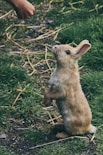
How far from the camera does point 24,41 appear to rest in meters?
7.38

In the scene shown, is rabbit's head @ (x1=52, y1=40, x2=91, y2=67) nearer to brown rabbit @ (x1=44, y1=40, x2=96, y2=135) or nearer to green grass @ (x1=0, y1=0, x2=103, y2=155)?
brown rabbit @ (x1=44, y1=40, x2=96, y2=135)

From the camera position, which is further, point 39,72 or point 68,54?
point 39,72

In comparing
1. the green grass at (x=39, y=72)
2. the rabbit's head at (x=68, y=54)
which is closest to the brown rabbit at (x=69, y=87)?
the rabbit's head at (x=68, y=54)

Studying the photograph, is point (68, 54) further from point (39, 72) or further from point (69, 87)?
point (39, 72)

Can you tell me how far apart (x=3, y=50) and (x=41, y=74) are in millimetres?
646

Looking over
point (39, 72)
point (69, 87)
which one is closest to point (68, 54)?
point (69, 87)

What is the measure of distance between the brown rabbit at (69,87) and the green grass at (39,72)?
0.27 metres

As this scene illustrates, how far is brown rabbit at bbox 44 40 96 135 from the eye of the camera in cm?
548

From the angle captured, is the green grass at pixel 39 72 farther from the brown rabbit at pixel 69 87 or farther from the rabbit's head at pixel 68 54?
the rabbit's head at pixel 68 54

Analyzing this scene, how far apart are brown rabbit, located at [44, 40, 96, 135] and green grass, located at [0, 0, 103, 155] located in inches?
10.8

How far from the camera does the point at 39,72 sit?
22.3ft

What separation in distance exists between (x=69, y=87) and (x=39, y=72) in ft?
4.36

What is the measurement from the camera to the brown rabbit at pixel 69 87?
18.0ft

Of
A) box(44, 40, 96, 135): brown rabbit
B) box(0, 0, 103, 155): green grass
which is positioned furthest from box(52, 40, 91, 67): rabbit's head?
box(0, 0, 103, 155): green grass
